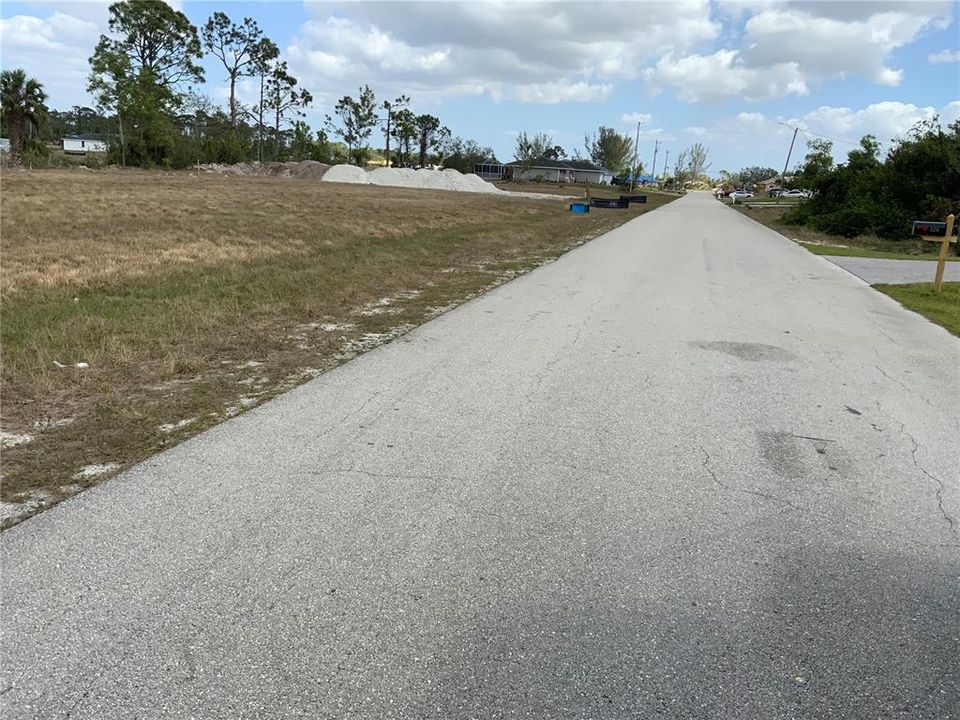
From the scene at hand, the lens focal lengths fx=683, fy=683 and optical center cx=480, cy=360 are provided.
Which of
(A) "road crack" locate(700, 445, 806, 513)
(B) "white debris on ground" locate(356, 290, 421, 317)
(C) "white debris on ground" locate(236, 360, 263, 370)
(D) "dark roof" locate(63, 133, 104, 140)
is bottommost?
(A) "road crack" locate(700, 445, 806, 513)

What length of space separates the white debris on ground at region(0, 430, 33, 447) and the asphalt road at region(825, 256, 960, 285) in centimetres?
1447

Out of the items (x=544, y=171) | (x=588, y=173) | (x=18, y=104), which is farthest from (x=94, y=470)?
(x=588, y=173)

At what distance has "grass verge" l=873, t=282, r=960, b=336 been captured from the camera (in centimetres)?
1002

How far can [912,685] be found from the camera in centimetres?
251

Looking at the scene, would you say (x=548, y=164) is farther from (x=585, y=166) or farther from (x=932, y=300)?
(x=932, y=300)

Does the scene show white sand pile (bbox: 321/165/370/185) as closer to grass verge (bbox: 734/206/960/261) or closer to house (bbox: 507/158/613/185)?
grass verge (bbox: 734/206/960/261)

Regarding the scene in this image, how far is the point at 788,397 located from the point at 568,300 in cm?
473

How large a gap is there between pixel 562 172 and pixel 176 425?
119857 mm

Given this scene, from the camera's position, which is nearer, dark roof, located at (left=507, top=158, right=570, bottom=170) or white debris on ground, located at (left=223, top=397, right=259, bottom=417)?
white debris on ground, located at (left=223, top=397, right=259, bottom=417)

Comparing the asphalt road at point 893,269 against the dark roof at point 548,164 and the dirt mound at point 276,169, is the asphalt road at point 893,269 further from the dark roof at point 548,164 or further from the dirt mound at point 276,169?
the dark roof at point 548,164

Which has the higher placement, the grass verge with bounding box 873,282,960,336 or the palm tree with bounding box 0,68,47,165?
the palm tree with bounding box 0,68,47,165

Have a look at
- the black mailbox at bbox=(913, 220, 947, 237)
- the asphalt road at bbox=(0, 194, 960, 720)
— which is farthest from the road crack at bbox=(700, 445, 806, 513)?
the black mailbox at bbox=(913, 220, 947, 237)

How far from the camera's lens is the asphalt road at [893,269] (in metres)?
14.9

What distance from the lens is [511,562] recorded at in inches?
125
